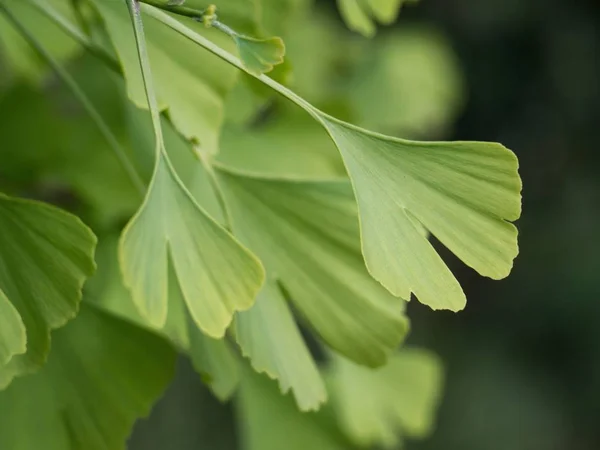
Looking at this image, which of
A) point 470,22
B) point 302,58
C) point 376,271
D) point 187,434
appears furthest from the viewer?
point 470,22

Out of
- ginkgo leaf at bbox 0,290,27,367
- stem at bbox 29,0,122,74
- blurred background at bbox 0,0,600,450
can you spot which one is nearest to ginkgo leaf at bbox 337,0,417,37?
stem at bbox 29,0,122,74

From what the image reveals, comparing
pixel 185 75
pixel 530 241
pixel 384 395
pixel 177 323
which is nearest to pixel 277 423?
pixel 384 395

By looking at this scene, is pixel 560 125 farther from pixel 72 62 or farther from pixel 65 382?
pixel 65 382

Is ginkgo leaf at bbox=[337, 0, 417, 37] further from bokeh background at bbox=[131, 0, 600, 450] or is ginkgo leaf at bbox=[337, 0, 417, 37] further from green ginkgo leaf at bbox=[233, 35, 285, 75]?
bokeh background at bbox=[131, 0, 600, 450]

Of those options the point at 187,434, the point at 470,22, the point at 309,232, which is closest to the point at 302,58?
the point at 309,232

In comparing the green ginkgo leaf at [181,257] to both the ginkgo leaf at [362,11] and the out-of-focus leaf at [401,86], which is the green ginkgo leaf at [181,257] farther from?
the out-of-focus leaf at [401,86]

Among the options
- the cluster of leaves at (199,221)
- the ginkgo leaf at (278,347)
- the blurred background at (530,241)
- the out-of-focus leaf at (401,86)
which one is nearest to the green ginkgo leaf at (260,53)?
the cluster of leaves at (199,221)
